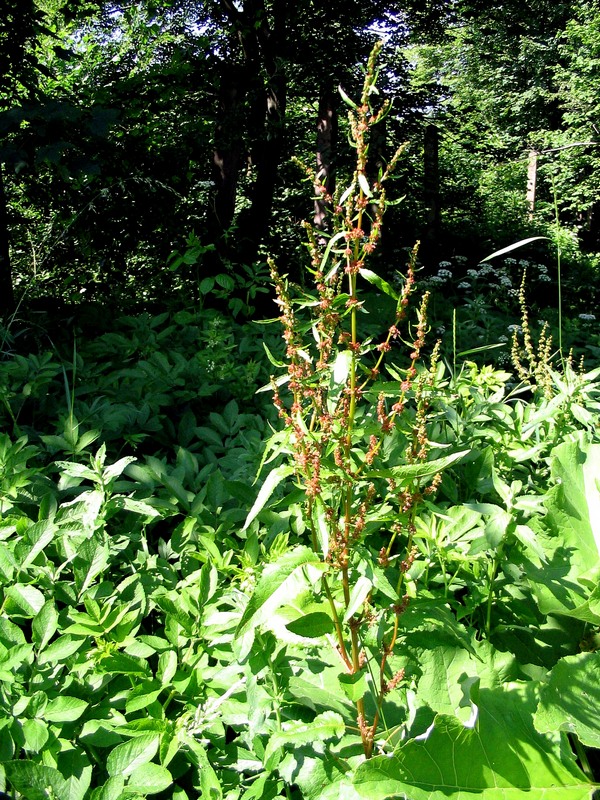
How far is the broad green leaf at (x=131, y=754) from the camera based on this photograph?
128 cm

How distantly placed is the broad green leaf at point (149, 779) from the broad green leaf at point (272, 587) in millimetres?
371

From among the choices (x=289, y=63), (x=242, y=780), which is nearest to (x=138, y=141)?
(x=289, y=63)

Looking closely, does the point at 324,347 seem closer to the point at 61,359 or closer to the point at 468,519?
the point at 468,519

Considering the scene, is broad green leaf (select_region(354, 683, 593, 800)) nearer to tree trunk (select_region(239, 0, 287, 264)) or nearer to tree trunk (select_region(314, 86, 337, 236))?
tree trunk (select_region(314, 86, 337, 236))

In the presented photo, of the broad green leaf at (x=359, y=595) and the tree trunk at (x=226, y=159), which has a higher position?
the tree trunk at (x=226, y=159)

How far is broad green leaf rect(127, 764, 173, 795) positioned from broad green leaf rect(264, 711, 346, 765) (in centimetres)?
19

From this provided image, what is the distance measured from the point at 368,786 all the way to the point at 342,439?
58 cm

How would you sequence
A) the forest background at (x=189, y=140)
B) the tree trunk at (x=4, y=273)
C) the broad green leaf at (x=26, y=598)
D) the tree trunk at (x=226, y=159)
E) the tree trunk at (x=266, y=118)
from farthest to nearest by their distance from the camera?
the tree trunk at (x=266, y=118)
the tree trunk at (x=226, y=159)
the forest background at (x=189, y=140)
the tree trunk at (x=4, y=273)
the broad green leaf at (x=26, y=598)

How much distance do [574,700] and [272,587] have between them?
0.65 m

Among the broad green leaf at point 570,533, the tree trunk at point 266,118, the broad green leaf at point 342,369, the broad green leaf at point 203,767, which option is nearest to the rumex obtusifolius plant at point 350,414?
the broad green leaf at point 342,369

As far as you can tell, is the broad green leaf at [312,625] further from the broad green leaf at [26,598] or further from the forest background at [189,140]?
the forest background at [189,140]

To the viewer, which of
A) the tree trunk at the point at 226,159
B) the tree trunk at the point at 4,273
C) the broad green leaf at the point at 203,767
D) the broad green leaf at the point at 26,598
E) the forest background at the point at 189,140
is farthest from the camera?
the tree trunk at the point at 226,159

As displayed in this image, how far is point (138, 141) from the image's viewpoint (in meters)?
5.31

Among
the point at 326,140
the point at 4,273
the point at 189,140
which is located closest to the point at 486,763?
the point at 4,273
